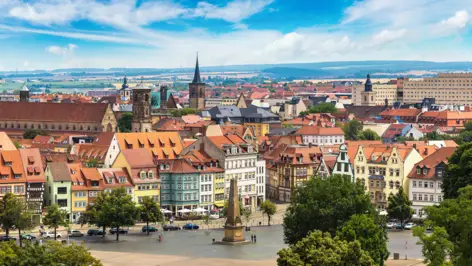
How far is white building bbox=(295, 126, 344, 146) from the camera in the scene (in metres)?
176

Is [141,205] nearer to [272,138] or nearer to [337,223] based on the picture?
[337,223]

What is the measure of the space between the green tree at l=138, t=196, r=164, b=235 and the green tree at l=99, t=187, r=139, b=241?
266cm

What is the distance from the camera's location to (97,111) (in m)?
195

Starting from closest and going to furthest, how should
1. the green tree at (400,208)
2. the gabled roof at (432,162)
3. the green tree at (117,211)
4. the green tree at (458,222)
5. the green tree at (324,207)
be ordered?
the green tree at (458,222) < the green tree at (324,207) < the green tree at (117,211) < the green tree at (400,208) < the gabled roof at (432,162)

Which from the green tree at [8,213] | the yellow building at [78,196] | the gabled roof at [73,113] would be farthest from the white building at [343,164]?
the gabled roof at [73,113]

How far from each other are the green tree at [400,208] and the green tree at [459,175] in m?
11.3

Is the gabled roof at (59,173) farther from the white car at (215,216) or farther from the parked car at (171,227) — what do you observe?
the white car at (215,216)

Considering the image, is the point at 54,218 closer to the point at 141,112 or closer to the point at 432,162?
the point at 432,162

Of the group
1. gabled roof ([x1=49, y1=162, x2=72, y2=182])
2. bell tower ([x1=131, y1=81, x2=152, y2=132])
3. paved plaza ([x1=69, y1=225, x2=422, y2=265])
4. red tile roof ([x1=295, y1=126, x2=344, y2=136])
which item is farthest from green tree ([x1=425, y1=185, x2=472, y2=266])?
bell tower ([x1=131, y1=81, x2=152, y2=132])

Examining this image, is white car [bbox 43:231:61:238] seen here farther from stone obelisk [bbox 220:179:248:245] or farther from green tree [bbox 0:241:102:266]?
green tree [bbox 0:241:102:266]

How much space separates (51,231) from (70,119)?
90.7 meters

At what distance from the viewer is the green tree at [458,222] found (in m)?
65.3

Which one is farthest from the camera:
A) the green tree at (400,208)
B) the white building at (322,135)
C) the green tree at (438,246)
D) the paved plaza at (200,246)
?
the white building at (322,135)

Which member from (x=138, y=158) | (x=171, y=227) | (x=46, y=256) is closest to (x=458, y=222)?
(x=46, y=256)
